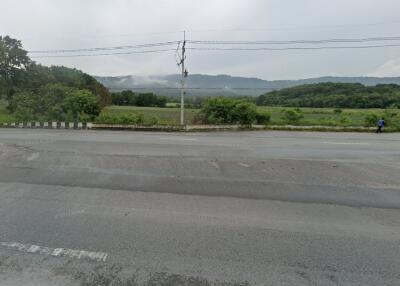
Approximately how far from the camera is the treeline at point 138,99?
212ft

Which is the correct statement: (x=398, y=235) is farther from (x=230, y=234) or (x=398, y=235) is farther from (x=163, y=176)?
(x=163, y=176)

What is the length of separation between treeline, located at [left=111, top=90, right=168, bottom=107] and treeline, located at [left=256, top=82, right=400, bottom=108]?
30.5 metres

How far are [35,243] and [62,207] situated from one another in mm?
1215

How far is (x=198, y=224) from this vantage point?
13.1 feet

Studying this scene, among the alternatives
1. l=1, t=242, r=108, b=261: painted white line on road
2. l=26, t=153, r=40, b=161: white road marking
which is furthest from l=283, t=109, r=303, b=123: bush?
l=1, t=242, r=108, b=261: painted white line on road

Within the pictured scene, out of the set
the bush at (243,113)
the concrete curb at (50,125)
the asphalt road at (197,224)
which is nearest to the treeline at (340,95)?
the bush at (243,113)

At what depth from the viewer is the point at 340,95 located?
46844 mm

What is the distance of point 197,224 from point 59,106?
2306cm

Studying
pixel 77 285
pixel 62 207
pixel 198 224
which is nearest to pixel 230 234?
pixel 198 224

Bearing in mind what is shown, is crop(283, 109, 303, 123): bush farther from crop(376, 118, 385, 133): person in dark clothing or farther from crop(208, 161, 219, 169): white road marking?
crop(208, 161, 219, 169): white road marking

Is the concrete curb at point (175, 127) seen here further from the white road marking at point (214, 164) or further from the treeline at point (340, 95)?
the treeline at point (340, 95)

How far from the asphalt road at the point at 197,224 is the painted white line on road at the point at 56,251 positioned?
1 cm

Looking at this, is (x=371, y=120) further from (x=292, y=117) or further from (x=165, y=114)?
(x=165, y=114)

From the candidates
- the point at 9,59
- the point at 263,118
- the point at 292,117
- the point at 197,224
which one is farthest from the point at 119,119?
the point at 9,59
